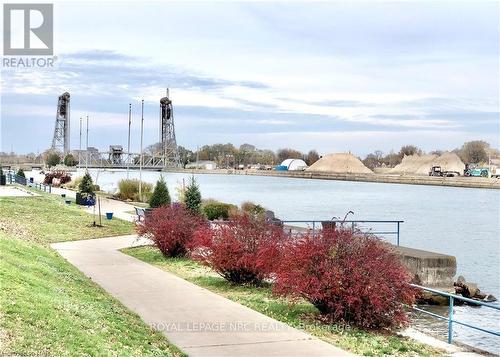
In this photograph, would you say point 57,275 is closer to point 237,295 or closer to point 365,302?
point 237,295

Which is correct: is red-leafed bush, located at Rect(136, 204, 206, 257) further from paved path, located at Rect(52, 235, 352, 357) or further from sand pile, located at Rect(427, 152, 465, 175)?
sand pile, located at Rect(427, 152, 465, 175)

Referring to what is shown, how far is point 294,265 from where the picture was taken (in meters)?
10.5

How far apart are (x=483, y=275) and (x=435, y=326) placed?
11830 mm

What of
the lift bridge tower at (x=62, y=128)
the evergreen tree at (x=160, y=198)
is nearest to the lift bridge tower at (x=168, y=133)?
the lift bridge tower at (x=62, y=128)

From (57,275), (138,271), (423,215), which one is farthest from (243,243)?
(423,215)

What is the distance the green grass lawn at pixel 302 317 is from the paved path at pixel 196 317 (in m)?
0.42

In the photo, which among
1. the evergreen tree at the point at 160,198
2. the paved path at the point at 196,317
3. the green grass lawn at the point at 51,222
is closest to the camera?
the paved path at the point at 196,317

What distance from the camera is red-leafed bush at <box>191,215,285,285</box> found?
13.5 meters

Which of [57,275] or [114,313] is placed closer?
[114,313]

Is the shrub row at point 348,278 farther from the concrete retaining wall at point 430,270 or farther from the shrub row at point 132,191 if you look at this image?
the shrub row at point 132,191

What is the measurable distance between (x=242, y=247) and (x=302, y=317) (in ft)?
10.7

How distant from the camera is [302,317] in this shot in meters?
10.6

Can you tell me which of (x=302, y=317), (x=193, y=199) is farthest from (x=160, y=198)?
(x=302, y=317)

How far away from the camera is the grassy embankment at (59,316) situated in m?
6.70
